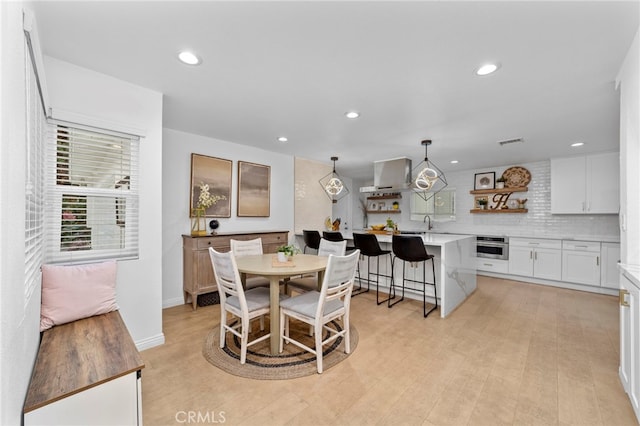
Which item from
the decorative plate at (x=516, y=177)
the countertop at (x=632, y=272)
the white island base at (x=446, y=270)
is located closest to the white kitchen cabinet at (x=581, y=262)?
the decorative plate at (x=516, y=177)

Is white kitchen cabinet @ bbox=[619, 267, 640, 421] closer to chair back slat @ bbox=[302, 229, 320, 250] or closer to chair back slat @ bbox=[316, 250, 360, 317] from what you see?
chair back slat @ bbox=[316, 250, 360, 317]

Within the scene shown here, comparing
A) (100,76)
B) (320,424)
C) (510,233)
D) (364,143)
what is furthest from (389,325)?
(510,233)

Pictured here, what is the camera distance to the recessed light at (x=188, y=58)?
1.93 meters

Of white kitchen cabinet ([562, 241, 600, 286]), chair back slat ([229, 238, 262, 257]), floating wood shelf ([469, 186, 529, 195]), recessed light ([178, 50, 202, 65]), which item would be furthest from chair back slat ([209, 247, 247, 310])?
floating wood shelf ([469, 186, 529, 195])

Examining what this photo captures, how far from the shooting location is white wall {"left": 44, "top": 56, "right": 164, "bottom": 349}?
2232 millimetres

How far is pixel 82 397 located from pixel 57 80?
87.1 inches

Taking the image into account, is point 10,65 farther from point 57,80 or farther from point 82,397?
point 57,80

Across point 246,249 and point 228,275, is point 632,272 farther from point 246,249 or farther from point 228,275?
point 246,249

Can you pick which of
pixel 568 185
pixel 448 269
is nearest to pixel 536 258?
pixel 568 185

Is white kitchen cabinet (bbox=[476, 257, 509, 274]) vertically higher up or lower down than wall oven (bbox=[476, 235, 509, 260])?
lower down

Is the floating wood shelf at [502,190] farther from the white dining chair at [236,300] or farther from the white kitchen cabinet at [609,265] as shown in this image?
the white dining chair at [236,300]

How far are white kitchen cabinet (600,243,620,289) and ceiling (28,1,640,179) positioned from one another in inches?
81.5

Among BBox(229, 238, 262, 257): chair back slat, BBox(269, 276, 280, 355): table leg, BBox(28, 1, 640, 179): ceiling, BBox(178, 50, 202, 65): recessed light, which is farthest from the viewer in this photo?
BBox(229, 238, 262, 257): chair back slat

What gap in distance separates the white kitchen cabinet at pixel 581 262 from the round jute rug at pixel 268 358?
14.4 feet
